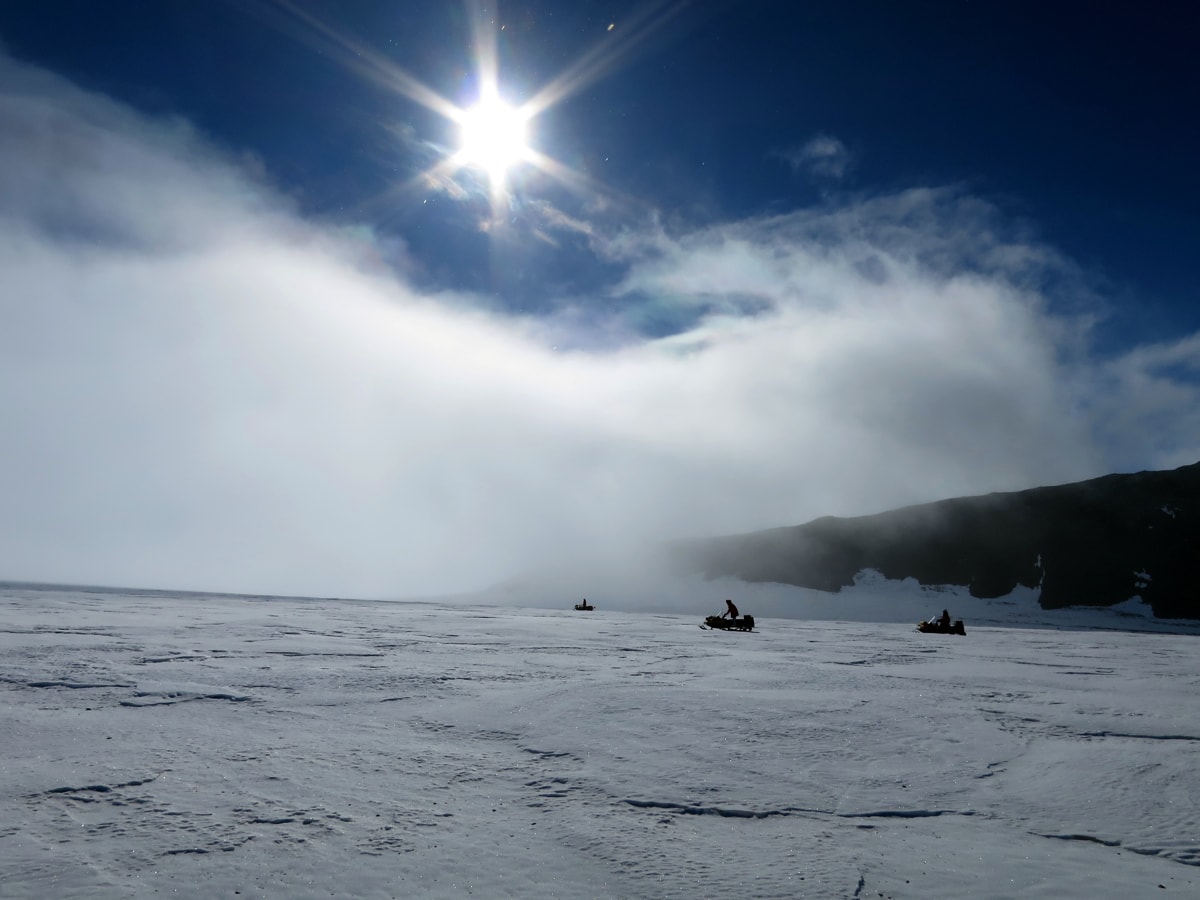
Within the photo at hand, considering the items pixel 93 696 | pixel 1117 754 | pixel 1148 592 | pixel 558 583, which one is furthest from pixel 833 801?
pixel 558 583

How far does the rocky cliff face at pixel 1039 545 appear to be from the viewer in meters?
87.2

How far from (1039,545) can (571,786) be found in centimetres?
10851

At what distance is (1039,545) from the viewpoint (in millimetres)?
94125

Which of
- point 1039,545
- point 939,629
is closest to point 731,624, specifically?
point 939,629

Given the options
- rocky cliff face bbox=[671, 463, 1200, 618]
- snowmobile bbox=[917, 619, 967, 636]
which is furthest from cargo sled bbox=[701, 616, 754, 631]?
rocky cliff face bbox=[671, 463, 1200, 618]

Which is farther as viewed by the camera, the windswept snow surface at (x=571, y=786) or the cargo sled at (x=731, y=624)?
the cargo sled at (x=731, y=624)

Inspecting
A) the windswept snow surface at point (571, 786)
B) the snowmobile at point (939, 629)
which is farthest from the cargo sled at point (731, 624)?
the windswept snow surface at point (571, 786)

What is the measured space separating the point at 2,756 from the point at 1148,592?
110 metres

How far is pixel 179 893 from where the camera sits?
2.98 m

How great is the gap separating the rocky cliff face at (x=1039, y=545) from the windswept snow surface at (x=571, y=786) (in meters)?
98.2

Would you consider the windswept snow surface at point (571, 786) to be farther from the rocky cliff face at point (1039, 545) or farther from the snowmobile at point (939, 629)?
the rocky cliff face at point (1039, 545)

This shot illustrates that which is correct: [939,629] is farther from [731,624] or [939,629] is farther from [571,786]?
[571,786]

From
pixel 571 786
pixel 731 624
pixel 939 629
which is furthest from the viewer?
pixel 939 629

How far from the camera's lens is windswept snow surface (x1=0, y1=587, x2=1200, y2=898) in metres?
3.30
